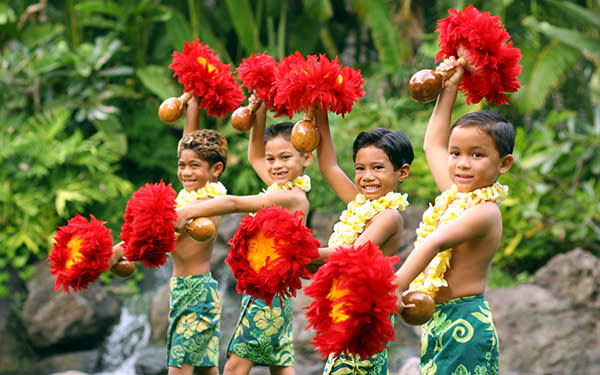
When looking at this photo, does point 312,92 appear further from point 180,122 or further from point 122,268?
point 180,122

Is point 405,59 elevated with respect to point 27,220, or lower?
elevated

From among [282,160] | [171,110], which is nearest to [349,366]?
[282,160]

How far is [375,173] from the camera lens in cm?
255

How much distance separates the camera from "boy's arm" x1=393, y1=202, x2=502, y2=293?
190 cm

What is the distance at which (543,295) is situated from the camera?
560 cm

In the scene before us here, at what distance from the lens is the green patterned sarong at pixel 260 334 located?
9.90 ft

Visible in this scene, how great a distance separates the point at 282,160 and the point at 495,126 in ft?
3.70

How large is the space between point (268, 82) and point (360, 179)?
0.67 meters

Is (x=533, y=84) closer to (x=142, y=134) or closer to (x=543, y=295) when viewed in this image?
(x=543, y=295)

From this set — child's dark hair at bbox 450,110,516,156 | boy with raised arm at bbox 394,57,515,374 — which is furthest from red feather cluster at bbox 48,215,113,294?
child's dark hair at bbox 450,110,516,156

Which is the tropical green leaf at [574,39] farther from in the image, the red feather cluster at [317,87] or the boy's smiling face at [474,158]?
the boy's smiling face at [474,158]

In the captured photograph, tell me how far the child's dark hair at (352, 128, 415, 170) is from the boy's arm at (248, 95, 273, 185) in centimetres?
59

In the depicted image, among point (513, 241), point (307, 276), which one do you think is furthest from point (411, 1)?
point (307, 276)

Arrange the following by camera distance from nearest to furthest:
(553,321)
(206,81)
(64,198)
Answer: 1. (206,81)
2. (553,321)
3. (64,198)
